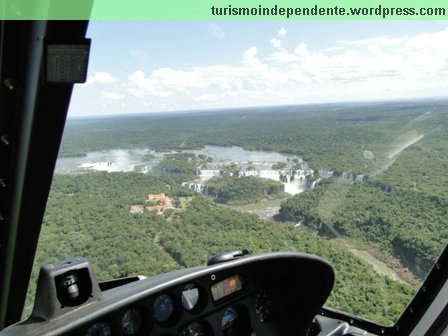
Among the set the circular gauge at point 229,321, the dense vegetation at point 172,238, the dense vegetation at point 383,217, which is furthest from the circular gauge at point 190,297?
the dense vegetation at point 383,217

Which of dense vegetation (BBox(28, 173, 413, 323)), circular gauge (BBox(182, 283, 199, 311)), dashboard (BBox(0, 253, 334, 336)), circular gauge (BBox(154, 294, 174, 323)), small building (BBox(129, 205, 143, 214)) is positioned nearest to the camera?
dashboard (BBox(0, 253, 334, 336))

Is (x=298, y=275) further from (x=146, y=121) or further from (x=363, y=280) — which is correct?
(x=146, y=121)

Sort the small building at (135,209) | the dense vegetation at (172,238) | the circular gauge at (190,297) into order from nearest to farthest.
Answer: the circular gauge at (190,297) < the dense vegetation at (172,238) < the small building at (135,209)

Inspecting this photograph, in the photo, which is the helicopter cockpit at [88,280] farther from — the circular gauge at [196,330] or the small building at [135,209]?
the small building at [135,209]

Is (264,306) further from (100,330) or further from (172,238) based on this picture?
(100,330)

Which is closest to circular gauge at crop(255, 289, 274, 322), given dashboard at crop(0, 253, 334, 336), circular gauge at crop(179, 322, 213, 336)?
dashboard at crop(0, 253, 334, 336)

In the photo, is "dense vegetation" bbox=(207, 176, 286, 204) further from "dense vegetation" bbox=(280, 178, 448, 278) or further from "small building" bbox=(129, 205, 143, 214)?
"small building" bbox=(129, 205, 143, 214)

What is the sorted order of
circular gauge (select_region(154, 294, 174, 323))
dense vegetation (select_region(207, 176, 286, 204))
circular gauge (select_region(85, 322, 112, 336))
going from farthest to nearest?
dense vegetation (select_region(207, 176, 286, 204)), circular gauge (select_region(154, 294, 174, 323)), circular gauge (select_region(85, 322, 112, 336))

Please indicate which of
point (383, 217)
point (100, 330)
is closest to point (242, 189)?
point (383, 217)
